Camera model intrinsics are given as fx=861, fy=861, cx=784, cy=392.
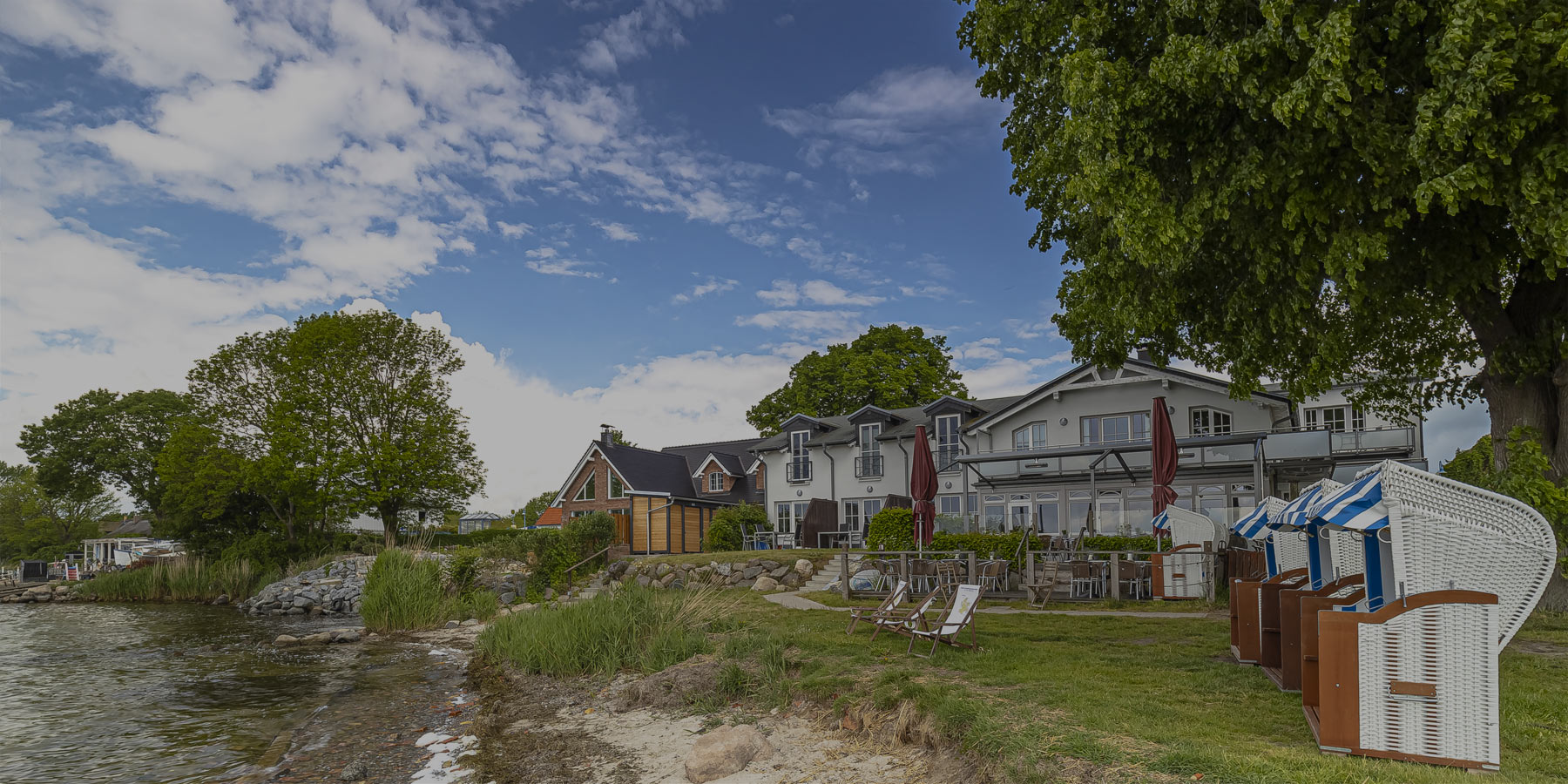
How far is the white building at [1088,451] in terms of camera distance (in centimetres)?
2380

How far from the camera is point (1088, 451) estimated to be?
80.2ft

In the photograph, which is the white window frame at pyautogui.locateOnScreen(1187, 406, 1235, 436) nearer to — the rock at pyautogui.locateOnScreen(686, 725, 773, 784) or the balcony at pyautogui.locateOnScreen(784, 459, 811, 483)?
the balcony at pyautogui.locateOnScreen(784, 459, 811, 483)

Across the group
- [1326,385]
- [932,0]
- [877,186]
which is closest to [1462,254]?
[1326,385]

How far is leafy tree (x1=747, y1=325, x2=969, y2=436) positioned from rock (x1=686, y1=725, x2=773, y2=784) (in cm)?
3768

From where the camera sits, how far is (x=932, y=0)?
13.7 m

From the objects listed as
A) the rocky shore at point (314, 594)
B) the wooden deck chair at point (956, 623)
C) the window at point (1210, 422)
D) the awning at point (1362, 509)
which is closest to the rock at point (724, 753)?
the wooden deck chair at point (956, 623)

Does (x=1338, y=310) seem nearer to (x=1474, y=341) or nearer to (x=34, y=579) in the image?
(x=1474, y=341)

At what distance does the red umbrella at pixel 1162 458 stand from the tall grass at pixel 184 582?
31634 millimetres

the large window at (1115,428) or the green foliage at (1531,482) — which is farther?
the large window at (1115,428)

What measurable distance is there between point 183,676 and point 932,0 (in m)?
17.2

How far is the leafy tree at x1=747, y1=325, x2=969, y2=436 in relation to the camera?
4544cm

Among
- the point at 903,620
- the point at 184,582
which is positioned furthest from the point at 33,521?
the point at 903,620

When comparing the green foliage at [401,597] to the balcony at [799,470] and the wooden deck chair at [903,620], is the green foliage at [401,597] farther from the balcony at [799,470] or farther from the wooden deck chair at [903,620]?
the balcony at [799,470]

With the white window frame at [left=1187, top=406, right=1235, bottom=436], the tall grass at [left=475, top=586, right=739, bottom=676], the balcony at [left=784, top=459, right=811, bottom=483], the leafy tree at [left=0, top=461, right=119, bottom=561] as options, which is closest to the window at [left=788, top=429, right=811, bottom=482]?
the balcony at [left=784, top=459, right=811, bottom=483]
